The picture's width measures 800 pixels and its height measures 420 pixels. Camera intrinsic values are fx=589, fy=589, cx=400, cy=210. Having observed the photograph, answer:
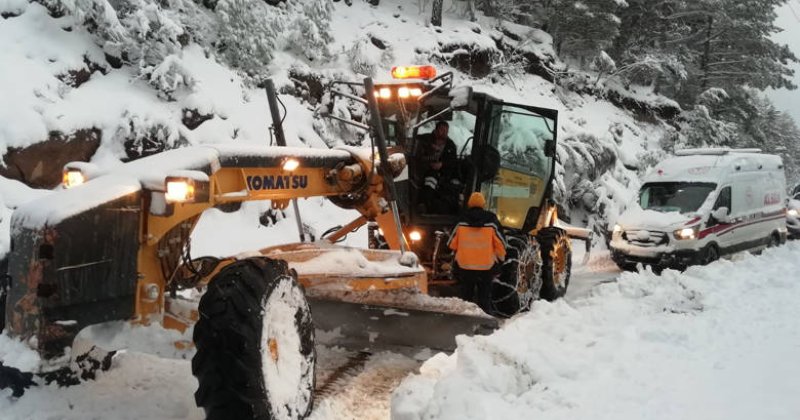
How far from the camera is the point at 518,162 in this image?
770cm

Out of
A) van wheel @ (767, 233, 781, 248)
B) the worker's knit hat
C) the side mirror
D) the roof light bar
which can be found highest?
the roof light bar

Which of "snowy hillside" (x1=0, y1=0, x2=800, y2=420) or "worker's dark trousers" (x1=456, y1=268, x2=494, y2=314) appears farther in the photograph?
"worker's dark trousers" (x1=456, y1=268, x2=494, y2=314)

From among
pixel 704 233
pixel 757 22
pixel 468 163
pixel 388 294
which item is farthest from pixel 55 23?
pixel 757 22

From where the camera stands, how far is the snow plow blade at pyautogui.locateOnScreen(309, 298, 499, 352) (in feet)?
15.9

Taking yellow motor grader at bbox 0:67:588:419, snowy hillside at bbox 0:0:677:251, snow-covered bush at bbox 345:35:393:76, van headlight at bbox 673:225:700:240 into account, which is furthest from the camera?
snow-covered bush at bbox 345:35:393:76

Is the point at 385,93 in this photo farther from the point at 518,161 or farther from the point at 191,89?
the point at 191,89

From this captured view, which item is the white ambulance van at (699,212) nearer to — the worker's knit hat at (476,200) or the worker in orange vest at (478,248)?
the worker in orange vest at (478,248)

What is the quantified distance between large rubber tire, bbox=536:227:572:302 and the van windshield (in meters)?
4.77

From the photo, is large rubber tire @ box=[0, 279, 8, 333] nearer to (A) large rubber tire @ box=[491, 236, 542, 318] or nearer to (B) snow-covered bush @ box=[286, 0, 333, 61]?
(A) large rubber tire @ box=[491, 236, 542, 318]

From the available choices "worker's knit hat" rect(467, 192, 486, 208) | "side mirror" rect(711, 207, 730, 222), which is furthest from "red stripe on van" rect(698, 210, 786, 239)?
"worker's knit hat" rect(467, 192, 486, 208)

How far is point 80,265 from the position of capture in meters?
2.79

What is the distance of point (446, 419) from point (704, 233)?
32.3 feet

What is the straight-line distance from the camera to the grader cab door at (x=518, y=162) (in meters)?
7.14

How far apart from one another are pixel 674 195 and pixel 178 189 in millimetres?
11638
